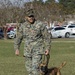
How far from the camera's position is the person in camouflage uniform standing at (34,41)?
9609 millimetres

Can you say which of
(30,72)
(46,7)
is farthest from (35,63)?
(46,7)

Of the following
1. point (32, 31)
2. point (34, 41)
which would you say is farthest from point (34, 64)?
point (32, 31)

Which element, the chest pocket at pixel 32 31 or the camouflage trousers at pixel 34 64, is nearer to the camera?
the chest pocket at pixel 32 31

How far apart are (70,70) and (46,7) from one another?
6652cm

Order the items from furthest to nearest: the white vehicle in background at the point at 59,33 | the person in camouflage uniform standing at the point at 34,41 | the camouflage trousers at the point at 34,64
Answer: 1. the white vehicle in background at the point at 59,33
2. the camouflage trousers at the point at 34,64
3. the person in camouflage uniform standing at the point at 34,41

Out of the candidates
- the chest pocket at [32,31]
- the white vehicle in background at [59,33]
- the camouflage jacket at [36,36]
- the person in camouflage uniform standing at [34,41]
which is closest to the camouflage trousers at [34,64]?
the person in camouflage uniform standing at [34,41]

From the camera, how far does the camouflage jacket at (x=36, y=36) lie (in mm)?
9609

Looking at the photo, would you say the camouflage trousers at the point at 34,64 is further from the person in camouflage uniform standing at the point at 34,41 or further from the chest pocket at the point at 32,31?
the chest pocket at the point at 32,31

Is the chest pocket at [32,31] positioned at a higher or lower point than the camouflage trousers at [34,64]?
higher

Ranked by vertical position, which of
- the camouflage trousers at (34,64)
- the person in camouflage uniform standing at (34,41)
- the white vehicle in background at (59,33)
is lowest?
the white vehicle in background at (59,33)

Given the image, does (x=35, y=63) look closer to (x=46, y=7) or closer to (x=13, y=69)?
(x=13, y=69)

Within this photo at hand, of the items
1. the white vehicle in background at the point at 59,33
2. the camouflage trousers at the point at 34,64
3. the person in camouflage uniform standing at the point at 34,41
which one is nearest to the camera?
the person in camouflage uniform standing at the point at 34,41

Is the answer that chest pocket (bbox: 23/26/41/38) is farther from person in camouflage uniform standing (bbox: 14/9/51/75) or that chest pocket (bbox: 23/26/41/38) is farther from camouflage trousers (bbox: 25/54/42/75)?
camouflage trousers (bbox: 25/54/42/75)

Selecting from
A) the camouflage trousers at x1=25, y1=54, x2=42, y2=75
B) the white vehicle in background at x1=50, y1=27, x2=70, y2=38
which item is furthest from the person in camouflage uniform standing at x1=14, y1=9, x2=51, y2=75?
the white vehicle in background at x1=50, y1=27, x2=70, y2=38
